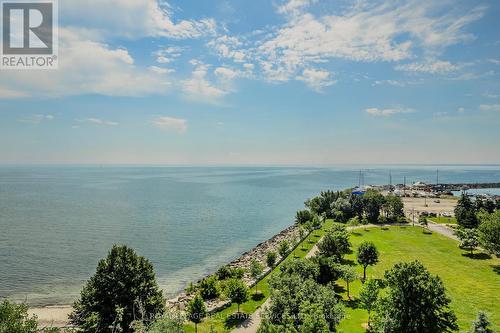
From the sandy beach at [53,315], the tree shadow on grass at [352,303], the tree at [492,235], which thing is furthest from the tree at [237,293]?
the tree at [492,235]

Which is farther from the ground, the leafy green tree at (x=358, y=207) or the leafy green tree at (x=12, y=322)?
the leafy green tree at (x=12, y=322)

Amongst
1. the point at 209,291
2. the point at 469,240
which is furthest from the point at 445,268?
the point at 209,291

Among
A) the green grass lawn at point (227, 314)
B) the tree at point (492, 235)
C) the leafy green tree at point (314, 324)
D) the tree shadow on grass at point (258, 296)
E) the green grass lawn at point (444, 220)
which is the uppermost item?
the leafy green tree at point (314, 324)

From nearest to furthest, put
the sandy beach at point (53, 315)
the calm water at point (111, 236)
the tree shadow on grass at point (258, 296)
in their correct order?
the sandy beach at point (53, 315) → the tree shadow on grass at point (258, 296) → the calm water at point (111, 236)

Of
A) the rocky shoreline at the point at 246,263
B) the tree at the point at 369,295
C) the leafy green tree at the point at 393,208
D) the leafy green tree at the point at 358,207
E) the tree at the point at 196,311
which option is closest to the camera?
the tree at the point at 369,295

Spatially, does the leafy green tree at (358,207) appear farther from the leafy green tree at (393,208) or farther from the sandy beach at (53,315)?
the sandy beach at (53,315)

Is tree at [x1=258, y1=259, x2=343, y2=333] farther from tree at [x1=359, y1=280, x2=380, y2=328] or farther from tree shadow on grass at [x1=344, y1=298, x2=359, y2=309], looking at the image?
tree shadow on grass at [x1=344, y1=298, x2=359, y2=309]

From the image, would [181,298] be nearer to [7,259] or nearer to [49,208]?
[7,259]
